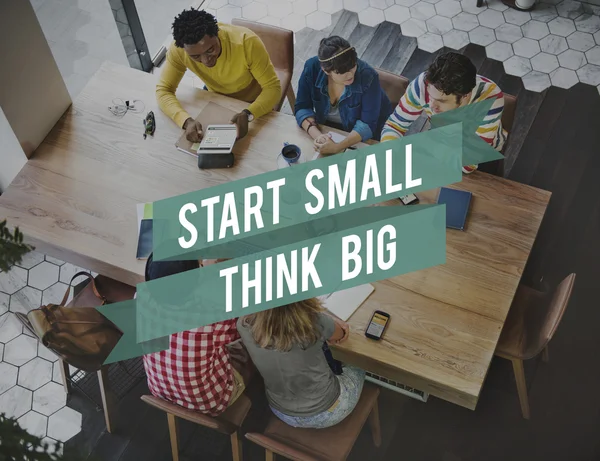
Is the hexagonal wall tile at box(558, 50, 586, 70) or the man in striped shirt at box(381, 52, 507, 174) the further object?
the hexagonal wall tile at box(558, 50, 586, 70)

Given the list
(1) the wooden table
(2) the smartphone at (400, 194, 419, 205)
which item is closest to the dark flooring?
(1) the wooden table

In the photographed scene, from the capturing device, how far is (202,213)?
9.86 feet

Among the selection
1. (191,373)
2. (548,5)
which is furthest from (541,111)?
(191,373)

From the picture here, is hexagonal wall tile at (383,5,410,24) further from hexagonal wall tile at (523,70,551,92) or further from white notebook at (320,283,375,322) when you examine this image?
white notebook at (320,283,375,322)

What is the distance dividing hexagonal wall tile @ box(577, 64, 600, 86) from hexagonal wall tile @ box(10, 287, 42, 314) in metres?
3.75

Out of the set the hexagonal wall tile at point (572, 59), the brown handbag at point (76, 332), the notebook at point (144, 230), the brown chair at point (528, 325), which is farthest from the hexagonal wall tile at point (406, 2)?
the brown handbag at point (76, 332)

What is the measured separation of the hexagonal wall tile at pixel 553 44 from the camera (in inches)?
179

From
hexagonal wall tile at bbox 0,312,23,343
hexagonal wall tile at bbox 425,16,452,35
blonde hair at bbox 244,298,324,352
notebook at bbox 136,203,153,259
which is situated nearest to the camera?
blonde hair at bbox 244,298,324,352

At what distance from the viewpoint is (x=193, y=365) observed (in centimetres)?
245

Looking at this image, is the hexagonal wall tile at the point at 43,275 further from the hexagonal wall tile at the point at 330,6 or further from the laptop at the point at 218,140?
the hexagonal wall tile at the point at 330,6

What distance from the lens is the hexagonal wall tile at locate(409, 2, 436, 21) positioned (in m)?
4.83

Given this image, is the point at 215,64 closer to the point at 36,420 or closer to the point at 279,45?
the point at 279,45

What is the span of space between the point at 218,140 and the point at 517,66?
7.99 ft

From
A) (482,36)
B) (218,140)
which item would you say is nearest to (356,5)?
(482,36)
